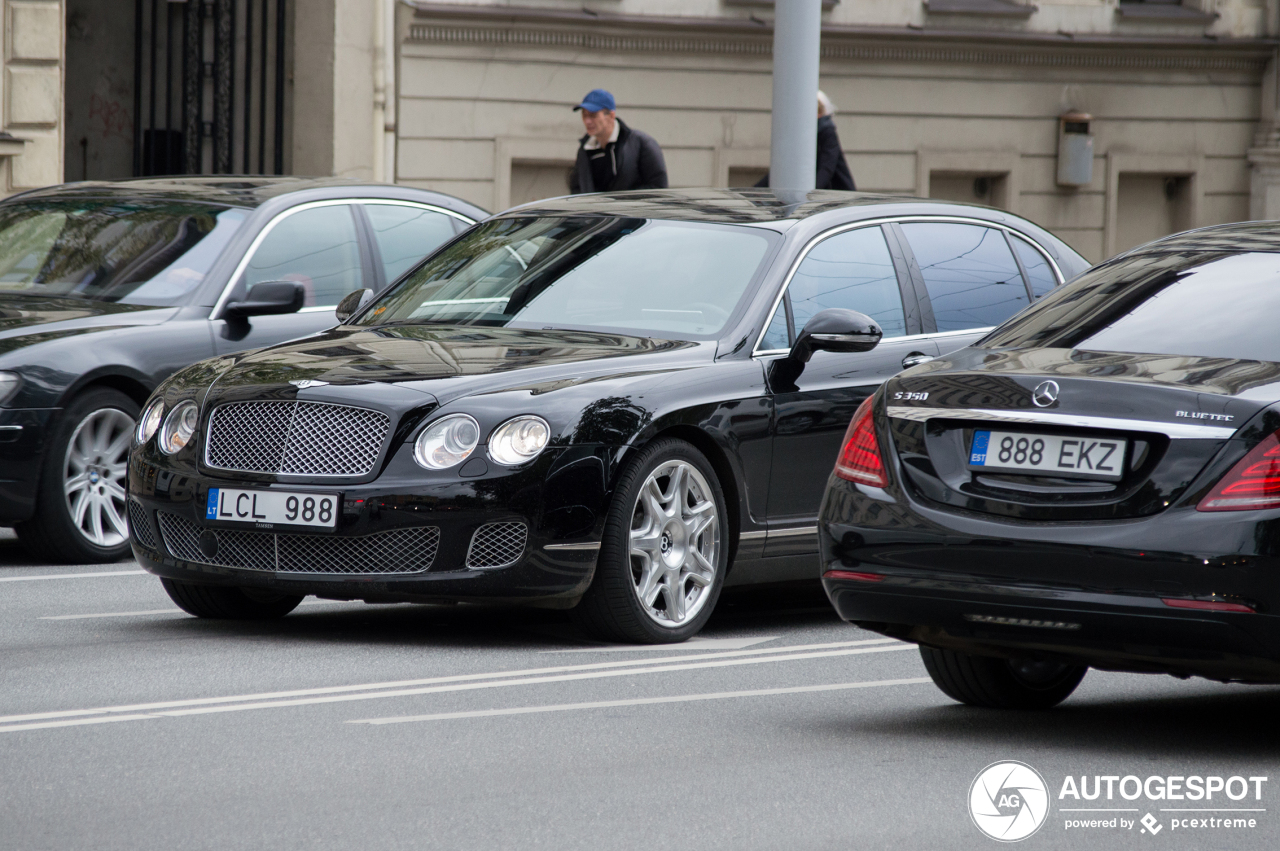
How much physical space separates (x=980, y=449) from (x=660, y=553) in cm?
199

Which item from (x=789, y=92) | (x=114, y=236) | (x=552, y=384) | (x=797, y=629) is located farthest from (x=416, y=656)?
(x=789, y=92)

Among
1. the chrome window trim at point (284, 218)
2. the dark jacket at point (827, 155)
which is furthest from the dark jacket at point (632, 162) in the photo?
the chrome window trim at point (284, 218)

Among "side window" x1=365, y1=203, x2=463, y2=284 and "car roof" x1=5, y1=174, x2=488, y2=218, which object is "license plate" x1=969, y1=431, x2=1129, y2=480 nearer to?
"side window" x1=365, y1=203, x2=463, y2=284

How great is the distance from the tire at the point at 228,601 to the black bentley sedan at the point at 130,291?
5.15ft

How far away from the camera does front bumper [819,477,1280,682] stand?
5.30m

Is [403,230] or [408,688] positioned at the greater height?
[403,230]

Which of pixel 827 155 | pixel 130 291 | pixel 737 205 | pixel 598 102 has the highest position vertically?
pixel 598 102

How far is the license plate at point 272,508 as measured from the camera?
712 cm

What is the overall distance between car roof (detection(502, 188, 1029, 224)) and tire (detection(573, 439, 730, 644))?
1.44 meters

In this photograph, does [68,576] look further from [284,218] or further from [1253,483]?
[1253,483]

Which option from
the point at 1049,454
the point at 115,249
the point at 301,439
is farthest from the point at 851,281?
the point at 115,249

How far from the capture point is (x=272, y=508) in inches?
284

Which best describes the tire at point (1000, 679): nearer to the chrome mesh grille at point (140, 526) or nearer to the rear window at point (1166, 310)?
the rear window at point (1166, 310)

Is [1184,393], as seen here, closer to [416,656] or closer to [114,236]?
[416,656]
